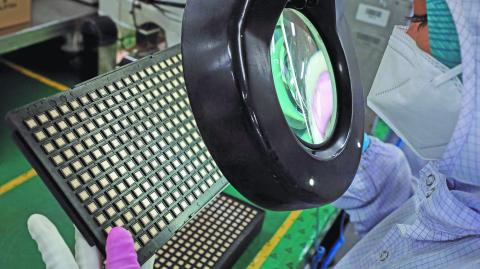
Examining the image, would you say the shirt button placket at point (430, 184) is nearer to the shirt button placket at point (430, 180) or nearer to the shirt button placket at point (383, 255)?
the shirt button placket at point (430, 180)

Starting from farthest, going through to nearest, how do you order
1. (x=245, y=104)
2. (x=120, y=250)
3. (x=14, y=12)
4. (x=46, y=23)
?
(x=46, y=23), (x=14, y=12), (x=120, y=250), (x=245, y=104)

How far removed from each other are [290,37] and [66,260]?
0.51m

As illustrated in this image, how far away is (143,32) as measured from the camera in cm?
160

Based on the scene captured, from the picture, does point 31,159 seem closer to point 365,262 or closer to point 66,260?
point 66,260

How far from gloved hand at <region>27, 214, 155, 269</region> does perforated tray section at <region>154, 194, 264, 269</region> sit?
0.22m

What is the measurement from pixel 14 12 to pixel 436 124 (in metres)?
1.24

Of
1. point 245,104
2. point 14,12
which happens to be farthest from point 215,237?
point 14,12

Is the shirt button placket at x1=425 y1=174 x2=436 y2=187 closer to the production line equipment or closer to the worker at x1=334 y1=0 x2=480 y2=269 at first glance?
the worker at x1=334 y1=0 x2=480 y2=269

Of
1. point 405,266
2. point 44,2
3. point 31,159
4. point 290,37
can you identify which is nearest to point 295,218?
point 405,266

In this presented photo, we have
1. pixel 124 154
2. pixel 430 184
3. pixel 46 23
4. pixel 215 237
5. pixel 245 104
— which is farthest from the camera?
pixel 46 23

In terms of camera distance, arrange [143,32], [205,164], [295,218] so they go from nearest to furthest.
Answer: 1. [205,164]
2. [295,218]
3. [143,32]

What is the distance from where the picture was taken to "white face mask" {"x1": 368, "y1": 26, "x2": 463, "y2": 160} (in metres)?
0.71

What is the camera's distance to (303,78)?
0.72 m

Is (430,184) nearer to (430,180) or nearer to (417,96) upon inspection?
(430,180)
